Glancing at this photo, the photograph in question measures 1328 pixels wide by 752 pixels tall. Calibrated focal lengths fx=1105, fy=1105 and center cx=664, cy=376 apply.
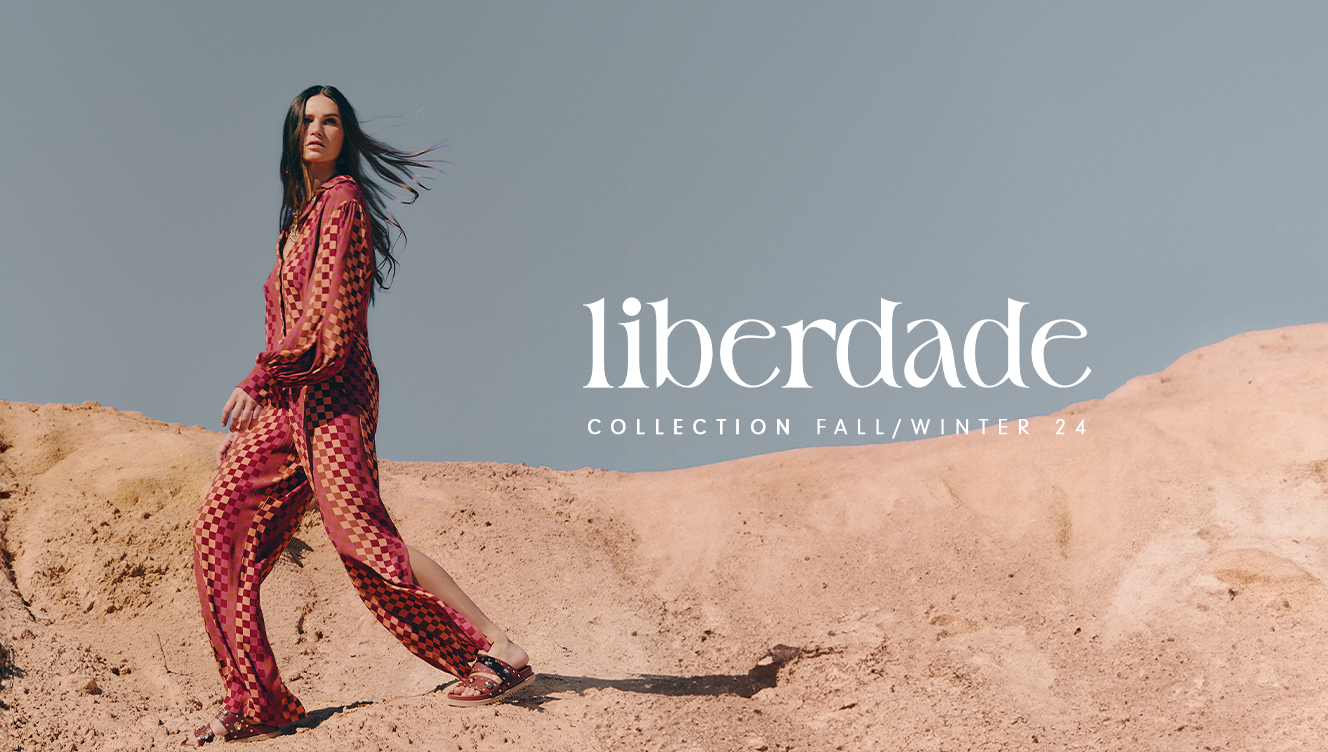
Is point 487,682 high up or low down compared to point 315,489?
down

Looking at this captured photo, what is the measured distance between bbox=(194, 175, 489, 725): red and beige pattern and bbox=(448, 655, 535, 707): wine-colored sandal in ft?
0.18

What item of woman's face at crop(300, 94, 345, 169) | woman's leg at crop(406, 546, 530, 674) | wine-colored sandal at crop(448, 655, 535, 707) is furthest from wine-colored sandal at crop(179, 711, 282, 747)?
woman's face at crop(300, 94, 345, 169)

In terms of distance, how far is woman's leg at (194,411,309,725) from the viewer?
15.5 feet

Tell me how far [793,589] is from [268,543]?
4.18m

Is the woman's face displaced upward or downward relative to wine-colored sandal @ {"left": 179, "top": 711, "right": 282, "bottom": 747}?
upward

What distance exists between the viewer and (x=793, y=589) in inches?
315

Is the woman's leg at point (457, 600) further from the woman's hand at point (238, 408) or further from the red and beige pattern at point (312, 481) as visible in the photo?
the woman's hand at point (238, 408)

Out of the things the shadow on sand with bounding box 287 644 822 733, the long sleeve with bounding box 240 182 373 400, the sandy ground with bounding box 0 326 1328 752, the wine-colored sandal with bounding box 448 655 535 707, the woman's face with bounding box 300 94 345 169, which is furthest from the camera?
the sandy ground with bounding box 0 326 1328 752

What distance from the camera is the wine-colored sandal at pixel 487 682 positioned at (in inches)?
193

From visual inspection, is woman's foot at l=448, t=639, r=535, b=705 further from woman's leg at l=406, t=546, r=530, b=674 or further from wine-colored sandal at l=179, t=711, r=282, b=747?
wine-colored sandal at l=179, t=711, r=282, b=747

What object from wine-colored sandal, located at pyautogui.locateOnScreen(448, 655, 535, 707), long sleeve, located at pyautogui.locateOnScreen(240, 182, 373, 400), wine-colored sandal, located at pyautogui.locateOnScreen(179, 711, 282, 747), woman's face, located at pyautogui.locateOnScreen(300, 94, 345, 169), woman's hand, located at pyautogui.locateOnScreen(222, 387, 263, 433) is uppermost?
woman's face, located at pyautogui.locateOnScreen(300, 94, 345, 169)

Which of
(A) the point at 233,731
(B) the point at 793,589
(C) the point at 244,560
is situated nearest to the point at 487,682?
(A) the point at 233,731

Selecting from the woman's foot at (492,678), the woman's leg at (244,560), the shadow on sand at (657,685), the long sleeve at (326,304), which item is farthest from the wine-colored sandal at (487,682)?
the long sleeve at (326,304)

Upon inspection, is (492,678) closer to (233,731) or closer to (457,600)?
(457,600)
